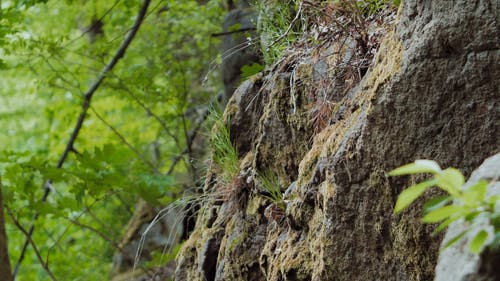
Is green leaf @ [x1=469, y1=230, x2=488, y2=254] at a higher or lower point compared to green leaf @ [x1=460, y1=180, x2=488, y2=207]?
lower

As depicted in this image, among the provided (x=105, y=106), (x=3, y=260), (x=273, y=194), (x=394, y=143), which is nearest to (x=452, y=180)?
(x=394, y=143)

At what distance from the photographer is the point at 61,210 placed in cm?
658

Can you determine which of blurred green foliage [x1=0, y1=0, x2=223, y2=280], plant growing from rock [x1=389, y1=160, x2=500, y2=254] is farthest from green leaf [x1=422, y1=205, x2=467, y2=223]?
blurred green foliage [x1=0, y1=0, x2=223, y2=280]

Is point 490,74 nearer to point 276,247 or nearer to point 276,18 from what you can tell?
point 276,247

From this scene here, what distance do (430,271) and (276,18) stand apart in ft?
8.04

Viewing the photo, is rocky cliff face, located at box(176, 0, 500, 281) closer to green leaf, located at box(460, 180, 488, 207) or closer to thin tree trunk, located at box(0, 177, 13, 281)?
green leaf, located at box(460, 180, 488, 207)

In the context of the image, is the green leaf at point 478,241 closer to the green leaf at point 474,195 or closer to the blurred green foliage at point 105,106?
the green leaf at point 474,195

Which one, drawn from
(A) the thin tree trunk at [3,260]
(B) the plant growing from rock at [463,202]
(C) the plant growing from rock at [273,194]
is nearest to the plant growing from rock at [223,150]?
(C) the plant growing from rock at [273,194]

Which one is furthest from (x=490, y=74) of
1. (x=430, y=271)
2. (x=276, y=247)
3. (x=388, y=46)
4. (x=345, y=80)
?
(x=276, y=247)

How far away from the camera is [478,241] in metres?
1.41

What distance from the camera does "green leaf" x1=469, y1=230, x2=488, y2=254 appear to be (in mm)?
1398

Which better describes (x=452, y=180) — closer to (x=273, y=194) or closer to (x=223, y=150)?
(x=273, y=194)

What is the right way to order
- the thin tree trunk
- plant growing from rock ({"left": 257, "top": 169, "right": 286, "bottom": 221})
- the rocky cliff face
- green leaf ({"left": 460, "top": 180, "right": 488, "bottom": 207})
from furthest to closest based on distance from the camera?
the thin tree trunk < plant growing from rock ({"left": 257, "top": 169, "right": 286, "bottom": 221}) < the rocky cliff face < green leaf ({"left": 460, "top": 180, "right": 488, "bottom": 207})

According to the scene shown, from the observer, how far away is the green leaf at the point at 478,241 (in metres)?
1.40
